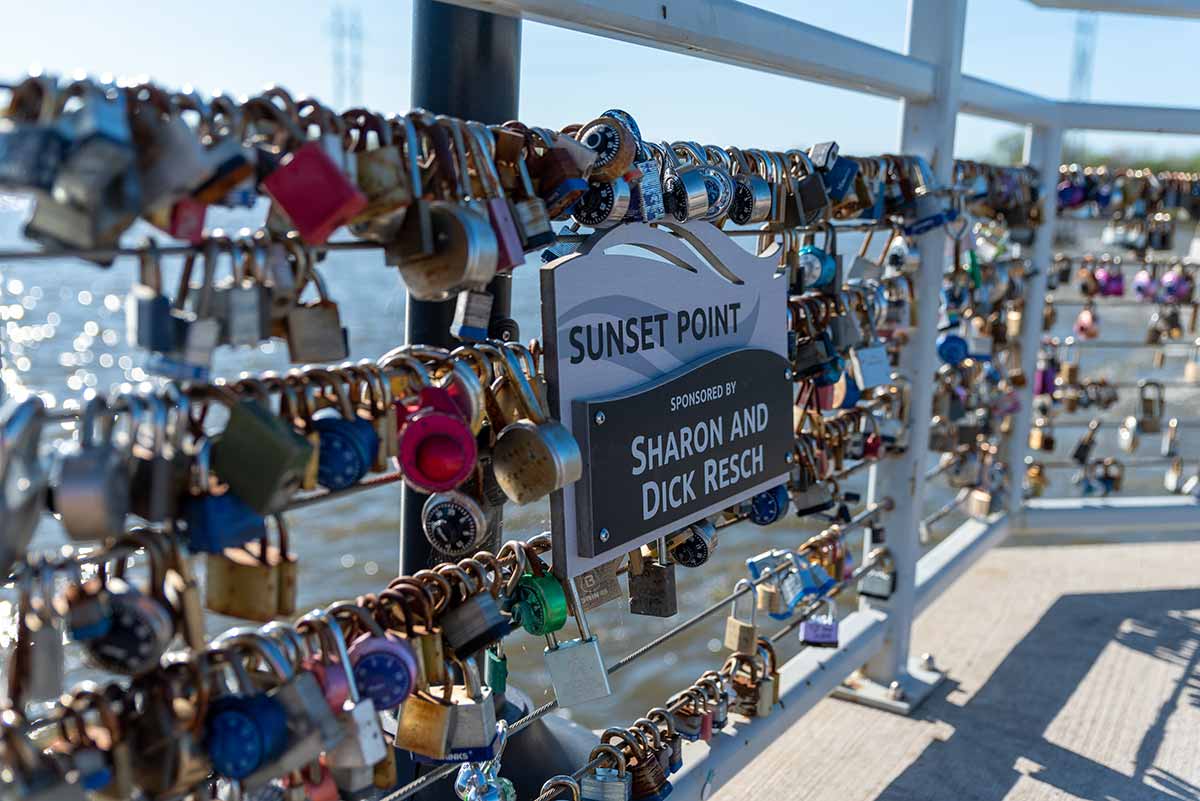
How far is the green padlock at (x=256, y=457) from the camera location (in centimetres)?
112

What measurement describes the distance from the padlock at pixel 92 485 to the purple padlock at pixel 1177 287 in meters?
4.84

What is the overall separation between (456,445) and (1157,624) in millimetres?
3769

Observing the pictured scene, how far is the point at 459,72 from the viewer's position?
5.65 feet

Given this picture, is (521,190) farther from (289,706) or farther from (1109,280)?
(1109,280)

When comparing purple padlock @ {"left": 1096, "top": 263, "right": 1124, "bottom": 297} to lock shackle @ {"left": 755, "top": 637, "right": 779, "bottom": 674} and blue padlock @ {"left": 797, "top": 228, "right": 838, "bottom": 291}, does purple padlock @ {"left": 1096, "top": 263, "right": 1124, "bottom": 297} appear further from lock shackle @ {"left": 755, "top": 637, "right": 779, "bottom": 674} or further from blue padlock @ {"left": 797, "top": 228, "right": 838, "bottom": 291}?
lock shackle @ {"left": 755, "top": 637, "right": 779, "bottom": 674}

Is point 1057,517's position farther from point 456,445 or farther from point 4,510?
point 4,510

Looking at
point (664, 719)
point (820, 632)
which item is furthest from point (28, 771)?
point (820, 632)

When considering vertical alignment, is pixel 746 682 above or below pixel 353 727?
below

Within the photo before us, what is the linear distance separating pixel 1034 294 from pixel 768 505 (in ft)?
8.45

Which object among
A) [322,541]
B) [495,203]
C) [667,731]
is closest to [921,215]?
[667,731]

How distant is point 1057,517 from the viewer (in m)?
4.74

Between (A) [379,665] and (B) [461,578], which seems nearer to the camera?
(A) [379,665]

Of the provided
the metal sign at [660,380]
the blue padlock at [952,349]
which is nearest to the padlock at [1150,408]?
the blue padlock at [952,349]

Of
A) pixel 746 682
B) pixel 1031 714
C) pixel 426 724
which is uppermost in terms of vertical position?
pixel 426 724
